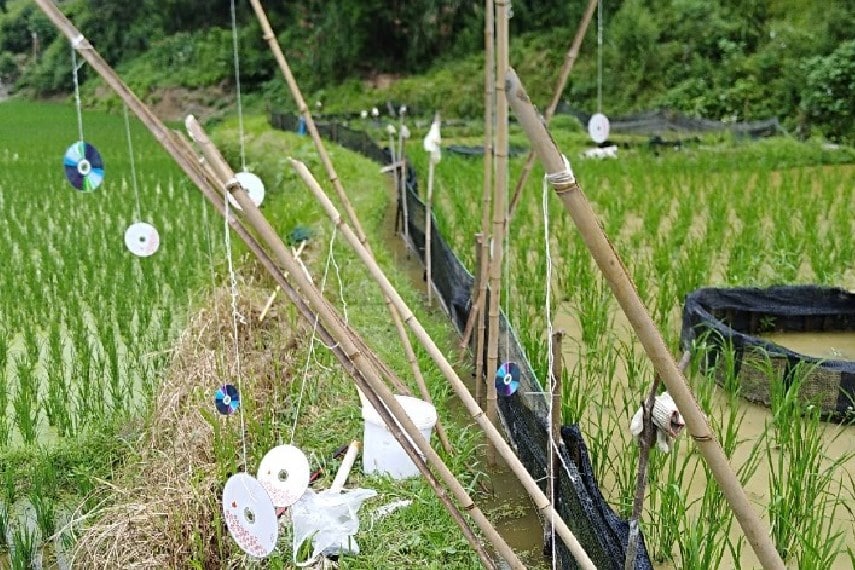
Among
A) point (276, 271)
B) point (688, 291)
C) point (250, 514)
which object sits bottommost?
point (688, 291)

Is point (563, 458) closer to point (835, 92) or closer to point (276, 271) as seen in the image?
point (276, 271)

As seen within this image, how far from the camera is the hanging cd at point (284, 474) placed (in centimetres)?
182

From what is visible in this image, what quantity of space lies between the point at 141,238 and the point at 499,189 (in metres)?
1.25

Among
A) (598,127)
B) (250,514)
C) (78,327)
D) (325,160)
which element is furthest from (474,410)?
(598,127)

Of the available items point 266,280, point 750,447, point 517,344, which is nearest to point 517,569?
point 517,344

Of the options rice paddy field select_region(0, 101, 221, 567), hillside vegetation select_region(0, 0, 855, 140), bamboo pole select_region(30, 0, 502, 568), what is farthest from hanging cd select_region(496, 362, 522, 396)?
hillside vegetation select_region(0, 0, 855, 140)

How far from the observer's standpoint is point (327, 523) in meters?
2.14

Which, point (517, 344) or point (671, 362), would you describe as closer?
point (671, 362)

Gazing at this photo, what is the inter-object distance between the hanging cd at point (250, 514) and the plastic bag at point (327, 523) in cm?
42

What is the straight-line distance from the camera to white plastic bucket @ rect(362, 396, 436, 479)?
8.07 ft

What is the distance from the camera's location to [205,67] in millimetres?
23109

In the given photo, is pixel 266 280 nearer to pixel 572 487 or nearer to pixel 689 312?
pixel 689 312

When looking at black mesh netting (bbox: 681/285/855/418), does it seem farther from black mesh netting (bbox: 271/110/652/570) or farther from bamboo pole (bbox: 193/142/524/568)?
bamboo pole (bbox: 193/142/524/568)

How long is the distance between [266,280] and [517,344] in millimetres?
1425
